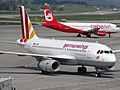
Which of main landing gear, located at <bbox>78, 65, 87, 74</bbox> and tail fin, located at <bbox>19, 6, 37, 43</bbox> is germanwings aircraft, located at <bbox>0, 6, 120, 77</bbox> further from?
tail fin, located at <bbox>19, 6, 37, 43</bbox>

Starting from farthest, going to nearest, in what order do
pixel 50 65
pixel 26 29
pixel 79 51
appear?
pixel 26 29
pixel 79 51
pixel 50 65

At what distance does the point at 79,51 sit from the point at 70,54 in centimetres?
131

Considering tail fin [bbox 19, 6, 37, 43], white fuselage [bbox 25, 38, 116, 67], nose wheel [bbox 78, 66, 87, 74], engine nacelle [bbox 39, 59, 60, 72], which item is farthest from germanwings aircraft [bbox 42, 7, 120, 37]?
engine nacelle [bbox 39, 59, 60, 72]

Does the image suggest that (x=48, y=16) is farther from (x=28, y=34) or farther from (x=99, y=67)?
(x=99, y=67)

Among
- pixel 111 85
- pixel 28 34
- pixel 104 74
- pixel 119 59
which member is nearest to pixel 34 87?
pixel 111 85

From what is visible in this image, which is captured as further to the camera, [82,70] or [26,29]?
[26,29]

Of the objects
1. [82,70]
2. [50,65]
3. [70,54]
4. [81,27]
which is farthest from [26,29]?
[81,27]

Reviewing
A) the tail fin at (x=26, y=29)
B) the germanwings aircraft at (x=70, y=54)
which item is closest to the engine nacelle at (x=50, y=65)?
the germanwings aircraft at (x=70, y=54)

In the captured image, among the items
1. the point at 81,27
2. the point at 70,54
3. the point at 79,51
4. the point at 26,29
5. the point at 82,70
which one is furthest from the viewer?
the point at 81,27

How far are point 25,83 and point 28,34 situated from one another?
14.1 metres

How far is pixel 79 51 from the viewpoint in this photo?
163ft

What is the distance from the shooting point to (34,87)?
41.9m

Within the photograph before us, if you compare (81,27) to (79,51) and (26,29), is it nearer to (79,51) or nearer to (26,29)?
(26,29)

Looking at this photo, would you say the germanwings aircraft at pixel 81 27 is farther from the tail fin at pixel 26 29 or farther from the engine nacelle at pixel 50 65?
the engine nacelle at pixel 50 65
